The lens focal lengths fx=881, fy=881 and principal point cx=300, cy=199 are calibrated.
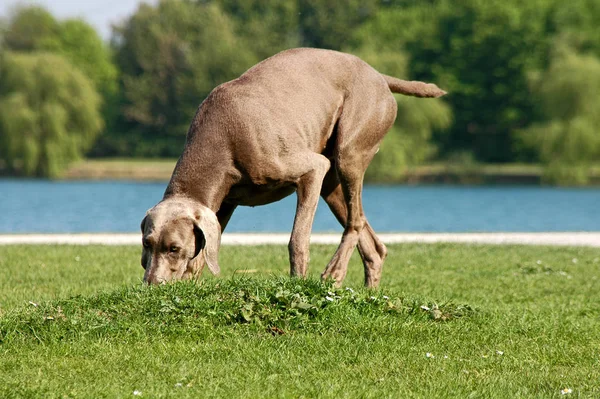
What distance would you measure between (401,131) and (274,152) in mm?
41032

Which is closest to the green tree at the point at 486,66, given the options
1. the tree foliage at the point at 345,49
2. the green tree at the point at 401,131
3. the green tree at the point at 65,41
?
the tree foliage at the point at 345,49

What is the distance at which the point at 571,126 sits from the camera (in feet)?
142

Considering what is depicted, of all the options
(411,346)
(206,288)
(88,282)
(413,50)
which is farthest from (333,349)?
(413,50)

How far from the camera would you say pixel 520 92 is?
5912 cm

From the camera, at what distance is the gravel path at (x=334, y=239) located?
14.6 m

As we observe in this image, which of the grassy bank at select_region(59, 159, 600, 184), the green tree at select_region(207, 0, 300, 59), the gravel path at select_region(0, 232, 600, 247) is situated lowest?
the grassy bank at select_region(59, 159, 600, 184)

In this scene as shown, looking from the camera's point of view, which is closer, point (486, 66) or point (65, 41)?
point (486, 66)

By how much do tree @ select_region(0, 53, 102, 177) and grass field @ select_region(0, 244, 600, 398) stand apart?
37.9m

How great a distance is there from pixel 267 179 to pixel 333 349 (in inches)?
65.5

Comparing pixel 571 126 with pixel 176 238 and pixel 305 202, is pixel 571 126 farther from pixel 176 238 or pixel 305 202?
pixel 176 238

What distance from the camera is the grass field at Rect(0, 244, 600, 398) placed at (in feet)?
16.9

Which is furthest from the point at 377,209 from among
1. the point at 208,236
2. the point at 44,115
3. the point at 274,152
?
the point at 208,236

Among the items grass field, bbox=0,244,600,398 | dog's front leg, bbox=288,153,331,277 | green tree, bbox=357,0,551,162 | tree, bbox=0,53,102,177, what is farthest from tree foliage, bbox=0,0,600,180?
grass field, bbox=0,244,600,398

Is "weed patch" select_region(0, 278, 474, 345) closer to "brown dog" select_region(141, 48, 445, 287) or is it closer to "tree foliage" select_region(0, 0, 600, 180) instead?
"brown dog" select_region(141, 48, 445, 287)
